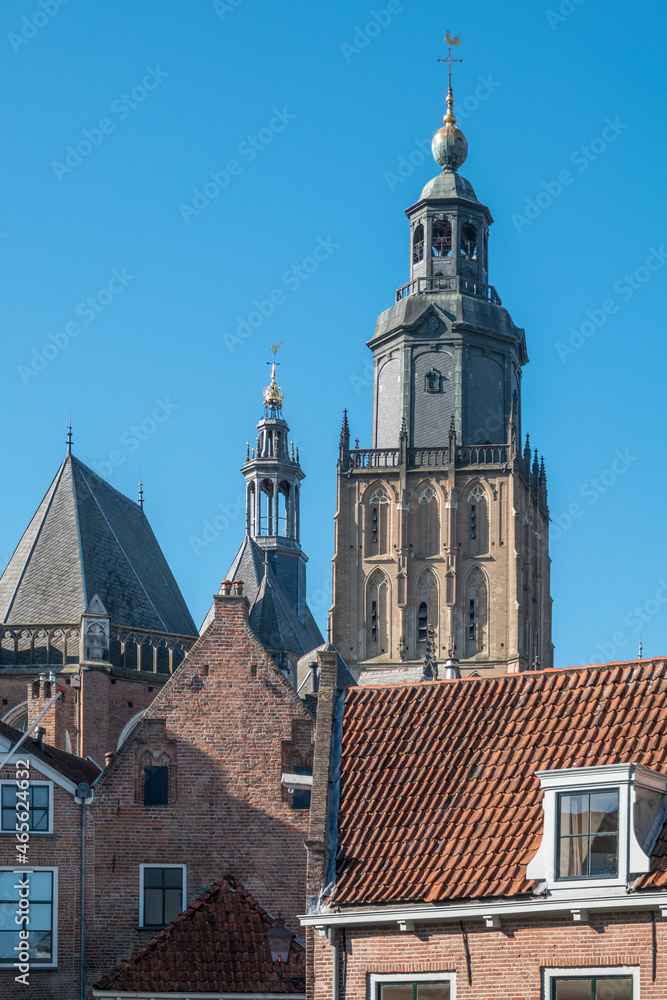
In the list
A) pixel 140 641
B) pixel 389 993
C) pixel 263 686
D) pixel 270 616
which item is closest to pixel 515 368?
pixel 270 616

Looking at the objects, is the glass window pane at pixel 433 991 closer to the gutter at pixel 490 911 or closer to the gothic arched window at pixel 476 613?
the gutter at pixel 490 911

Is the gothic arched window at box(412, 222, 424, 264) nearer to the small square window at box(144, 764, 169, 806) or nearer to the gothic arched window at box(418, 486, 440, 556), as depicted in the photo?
the gothic arched window at box(418, 486, 440, 556)

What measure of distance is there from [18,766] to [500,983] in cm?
1442

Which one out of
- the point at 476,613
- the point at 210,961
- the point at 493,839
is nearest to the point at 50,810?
the point at 210,961

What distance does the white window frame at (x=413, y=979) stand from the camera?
70.0 ft

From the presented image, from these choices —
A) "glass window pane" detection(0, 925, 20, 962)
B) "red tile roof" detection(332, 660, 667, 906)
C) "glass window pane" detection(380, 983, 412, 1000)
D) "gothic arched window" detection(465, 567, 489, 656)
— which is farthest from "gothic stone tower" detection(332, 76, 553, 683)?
"glass window pane" detection(380, 983, 412, 1000)

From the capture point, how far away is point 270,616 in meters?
77.6

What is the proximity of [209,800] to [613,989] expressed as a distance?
45.7ft

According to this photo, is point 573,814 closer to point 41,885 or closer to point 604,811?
point 604,811

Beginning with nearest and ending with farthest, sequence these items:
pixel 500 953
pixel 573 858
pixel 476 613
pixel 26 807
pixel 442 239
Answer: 1. pixel 573 858
2. pixel 500 953
3. pixel 26 807
4. pixel 476 613
5. pixel 442 239

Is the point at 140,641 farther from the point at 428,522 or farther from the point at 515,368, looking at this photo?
the point at 515,368

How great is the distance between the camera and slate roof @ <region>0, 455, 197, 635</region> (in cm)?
5716

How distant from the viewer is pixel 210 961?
2867 centimetres

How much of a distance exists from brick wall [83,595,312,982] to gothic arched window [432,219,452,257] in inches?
2506
